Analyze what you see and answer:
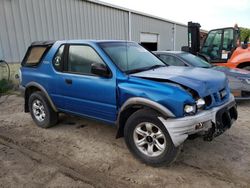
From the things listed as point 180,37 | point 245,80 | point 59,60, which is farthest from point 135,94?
point 180,37

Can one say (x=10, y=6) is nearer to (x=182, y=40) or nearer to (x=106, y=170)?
(x=106, y=170)

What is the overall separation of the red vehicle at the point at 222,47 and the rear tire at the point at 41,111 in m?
5.99

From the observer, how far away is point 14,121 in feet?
17.8

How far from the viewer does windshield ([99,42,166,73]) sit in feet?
12.1

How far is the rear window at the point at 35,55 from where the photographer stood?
4633 mm

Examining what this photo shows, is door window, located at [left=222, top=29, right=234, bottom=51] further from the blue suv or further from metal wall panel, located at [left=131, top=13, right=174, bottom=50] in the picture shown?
metal wall panel, located at [left=131, top=13, right=174, bottom=50]

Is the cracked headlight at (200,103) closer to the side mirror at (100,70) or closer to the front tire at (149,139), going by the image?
the front tire at (149,139)

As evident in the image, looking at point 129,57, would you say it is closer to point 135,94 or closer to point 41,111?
point 135,94

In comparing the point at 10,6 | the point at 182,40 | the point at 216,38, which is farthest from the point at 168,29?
the point at 10,6

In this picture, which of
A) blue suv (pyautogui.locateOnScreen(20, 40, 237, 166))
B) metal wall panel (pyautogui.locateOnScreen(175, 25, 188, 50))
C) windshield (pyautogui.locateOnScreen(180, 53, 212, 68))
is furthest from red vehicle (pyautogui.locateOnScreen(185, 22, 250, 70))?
metal wall panel (pyautogui.locateOnScreen(175, 25, 188, 50))

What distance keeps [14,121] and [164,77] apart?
3.94 meters

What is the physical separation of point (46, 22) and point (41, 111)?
6.33 metres

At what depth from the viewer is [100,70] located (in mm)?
3516

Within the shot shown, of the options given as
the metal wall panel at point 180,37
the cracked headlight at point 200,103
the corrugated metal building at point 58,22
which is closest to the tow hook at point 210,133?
the cracked headlight at point 200,103
